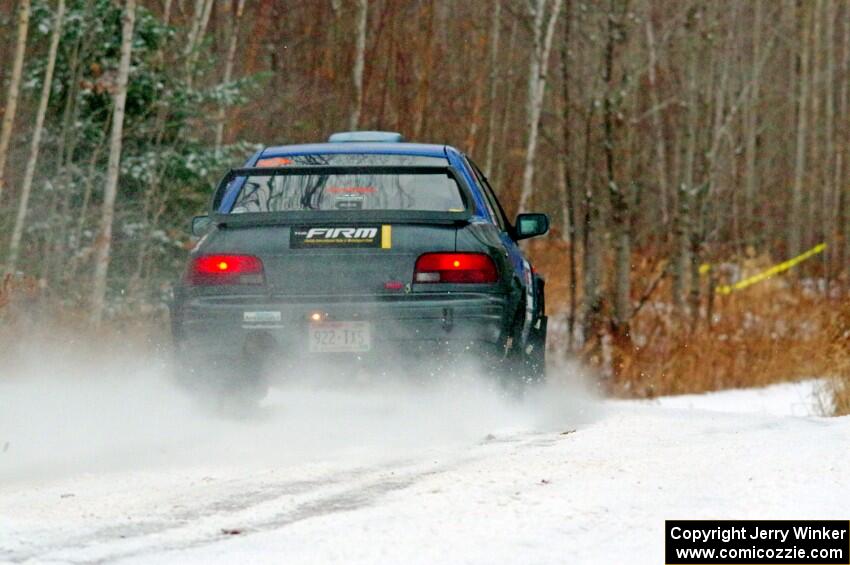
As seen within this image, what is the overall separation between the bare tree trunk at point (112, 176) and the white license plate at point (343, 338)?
9.44m

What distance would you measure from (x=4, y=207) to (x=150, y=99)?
267cm

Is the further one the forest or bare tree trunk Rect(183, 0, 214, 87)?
bare tree trunk Rect(183, 0, 214, 87)

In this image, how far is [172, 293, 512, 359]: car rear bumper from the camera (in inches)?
350

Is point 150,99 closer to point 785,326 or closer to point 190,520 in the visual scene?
point 785,326

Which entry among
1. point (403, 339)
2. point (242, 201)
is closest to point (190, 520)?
point (403, 339)

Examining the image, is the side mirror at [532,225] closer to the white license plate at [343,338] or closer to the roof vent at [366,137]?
the roof vent at [366,137]

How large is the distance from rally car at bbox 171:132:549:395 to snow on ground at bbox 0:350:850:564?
0.32 meters

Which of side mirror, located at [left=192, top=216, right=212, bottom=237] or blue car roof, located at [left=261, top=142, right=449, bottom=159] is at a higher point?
blue car roof, located at [left=261, top=142, right=449, bottom=159]

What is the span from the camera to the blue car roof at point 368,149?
33.5 ft

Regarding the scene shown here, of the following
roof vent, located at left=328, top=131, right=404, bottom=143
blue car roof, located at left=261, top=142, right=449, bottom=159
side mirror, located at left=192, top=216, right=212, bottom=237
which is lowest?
side mirror, located at left=192, top=216, right=212, bottom=237

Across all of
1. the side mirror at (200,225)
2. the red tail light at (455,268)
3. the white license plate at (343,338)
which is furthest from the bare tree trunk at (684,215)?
the white license plate at (343,338)

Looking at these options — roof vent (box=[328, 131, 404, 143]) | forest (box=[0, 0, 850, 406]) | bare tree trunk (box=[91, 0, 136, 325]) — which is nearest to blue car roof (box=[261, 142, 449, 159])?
roof vent (box=[328, 131, 404, 143])

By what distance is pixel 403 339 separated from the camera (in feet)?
29.1

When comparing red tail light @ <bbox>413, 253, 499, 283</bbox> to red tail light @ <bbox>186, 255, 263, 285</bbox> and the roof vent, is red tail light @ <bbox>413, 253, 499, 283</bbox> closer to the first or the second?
red tail light @ <bbox>186, 255, 263, 285</bbox>
